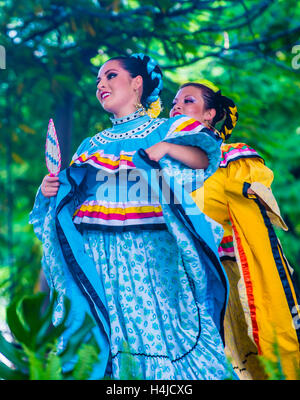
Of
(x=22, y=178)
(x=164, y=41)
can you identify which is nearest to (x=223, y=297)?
(x=164, y=41)

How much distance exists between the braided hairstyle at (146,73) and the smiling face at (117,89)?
0.08 ft

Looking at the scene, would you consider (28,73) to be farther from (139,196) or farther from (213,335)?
(213,335)

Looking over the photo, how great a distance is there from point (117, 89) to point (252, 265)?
0.86 m

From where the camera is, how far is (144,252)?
164 centimetres

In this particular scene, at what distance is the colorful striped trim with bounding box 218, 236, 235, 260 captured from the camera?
6.68ft

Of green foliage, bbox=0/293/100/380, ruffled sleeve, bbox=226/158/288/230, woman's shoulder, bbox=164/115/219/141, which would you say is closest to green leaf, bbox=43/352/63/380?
green foliage, bbox=0/293/100/380

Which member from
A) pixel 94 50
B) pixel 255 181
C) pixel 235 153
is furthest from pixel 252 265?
pixel 94 50

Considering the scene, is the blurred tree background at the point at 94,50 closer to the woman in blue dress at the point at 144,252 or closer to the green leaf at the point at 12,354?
the woman in blue dress at the point at 144,252

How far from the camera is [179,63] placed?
3100 mm

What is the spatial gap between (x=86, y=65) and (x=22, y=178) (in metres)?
1.30

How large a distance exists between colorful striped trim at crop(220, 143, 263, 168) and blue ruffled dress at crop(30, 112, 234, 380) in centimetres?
39

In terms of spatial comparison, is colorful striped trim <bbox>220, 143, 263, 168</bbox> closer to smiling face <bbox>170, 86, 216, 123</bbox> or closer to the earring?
smiling face <bbox>170, 86, 216, 123</bbox>

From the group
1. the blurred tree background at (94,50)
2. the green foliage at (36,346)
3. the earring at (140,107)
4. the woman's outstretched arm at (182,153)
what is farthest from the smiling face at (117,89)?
the green foliage at (36,346)

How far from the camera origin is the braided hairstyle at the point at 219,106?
221 centimetres
